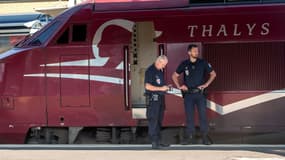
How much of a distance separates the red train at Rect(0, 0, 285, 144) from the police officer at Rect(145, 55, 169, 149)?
755 millimetres

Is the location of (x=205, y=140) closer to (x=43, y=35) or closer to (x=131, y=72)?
(x=131, y=72)

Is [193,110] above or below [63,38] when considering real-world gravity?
below

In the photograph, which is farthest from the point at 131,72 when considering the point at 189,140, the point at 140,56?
the point at 189,140

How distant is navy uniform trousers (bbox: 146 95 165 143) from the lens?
9.15 m

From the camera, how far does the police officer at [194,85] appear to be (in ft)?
31.0

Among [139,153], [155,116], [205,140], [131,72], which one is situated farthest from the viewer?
[131,72]

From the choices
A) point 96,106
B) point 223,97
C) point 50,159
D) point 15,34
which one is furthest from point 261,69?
point 15,34

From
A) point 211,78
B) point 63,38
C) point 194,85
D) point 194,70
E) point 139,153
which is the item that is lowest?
point 139,153

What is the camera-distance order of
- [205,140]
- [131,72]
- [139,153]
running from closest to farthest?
[139,153]
[205,140]
[131,72]

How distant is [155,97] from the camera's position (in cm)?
919

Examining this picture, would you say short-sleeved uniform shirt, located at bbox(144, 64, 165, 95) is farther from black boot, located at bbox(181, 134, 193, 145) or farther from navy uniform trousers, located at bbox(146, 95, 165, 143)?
black boot, located at bbox(181, 134, 193, 145)

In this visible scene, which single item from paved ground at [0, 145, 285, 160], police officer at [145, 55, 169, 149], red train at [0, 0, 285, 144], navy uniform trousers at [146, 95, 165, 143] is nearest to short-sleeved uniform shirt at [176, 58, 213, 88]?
red train at [0, 0, 285, 144]

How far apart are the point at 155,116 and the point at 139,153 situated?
76 centimetres

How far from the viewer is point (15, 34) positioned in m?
17.4
